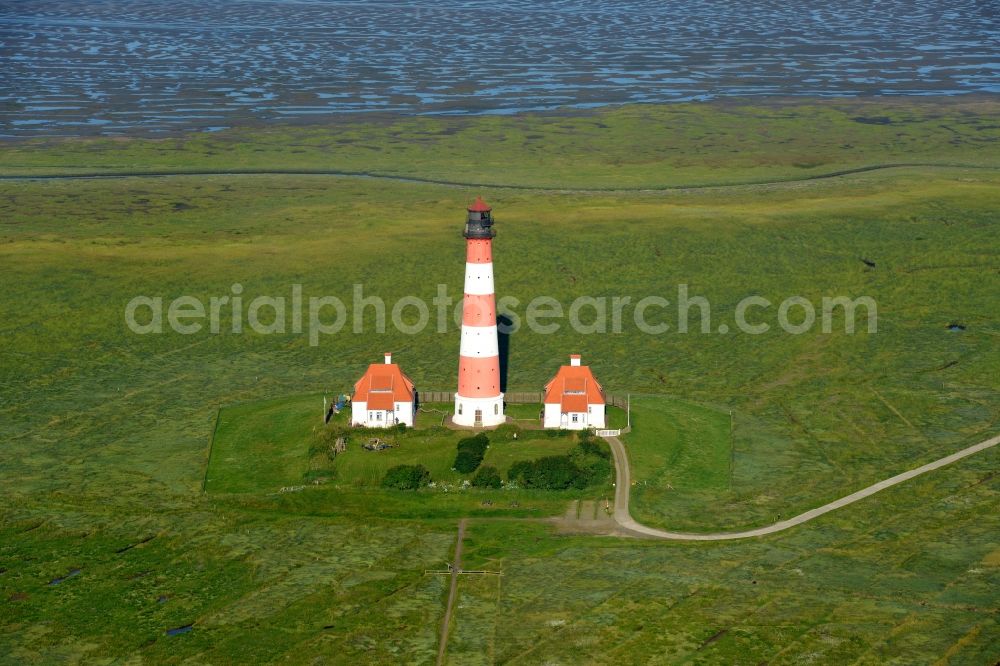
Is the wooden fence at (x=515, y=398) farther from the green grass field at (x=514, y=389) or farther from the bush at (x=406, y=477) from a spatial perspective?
the bush at (x=406, y=477)

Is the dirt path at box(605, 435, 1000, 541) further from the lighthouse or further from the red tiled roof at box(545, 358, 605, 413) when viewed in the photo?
the lighthouse

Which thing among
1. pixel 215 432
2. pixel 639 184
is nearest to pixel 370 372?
pixel 215 432

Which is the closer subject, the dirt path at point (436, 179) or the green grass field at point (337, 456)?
the green grass field at point (337, 456)

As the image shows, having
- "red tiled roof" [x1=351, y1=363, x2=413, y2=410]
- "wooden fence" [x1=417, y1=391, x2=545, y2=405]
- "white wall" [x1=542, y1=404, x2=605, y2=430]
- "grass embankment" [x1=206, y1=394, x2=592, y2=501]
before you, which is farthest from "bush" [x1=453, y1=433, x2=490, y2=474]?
"wooden fence" [x1=417, y1=391, x2=545, y2=405]

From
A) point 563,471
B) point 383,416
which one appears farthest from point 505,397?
point 563,471

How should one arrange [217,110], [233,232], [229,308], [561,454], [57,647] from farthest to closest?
[217,110] → [233,232] → [229,308] → [561,454] → [57,647]

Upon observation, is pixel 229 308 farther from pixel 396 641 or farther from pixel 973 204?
pixel 973 204

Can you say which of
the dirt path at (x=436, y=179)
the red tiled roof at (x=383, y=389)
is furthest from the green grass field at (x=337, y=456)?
the dirt path at (x=436, y=179)
